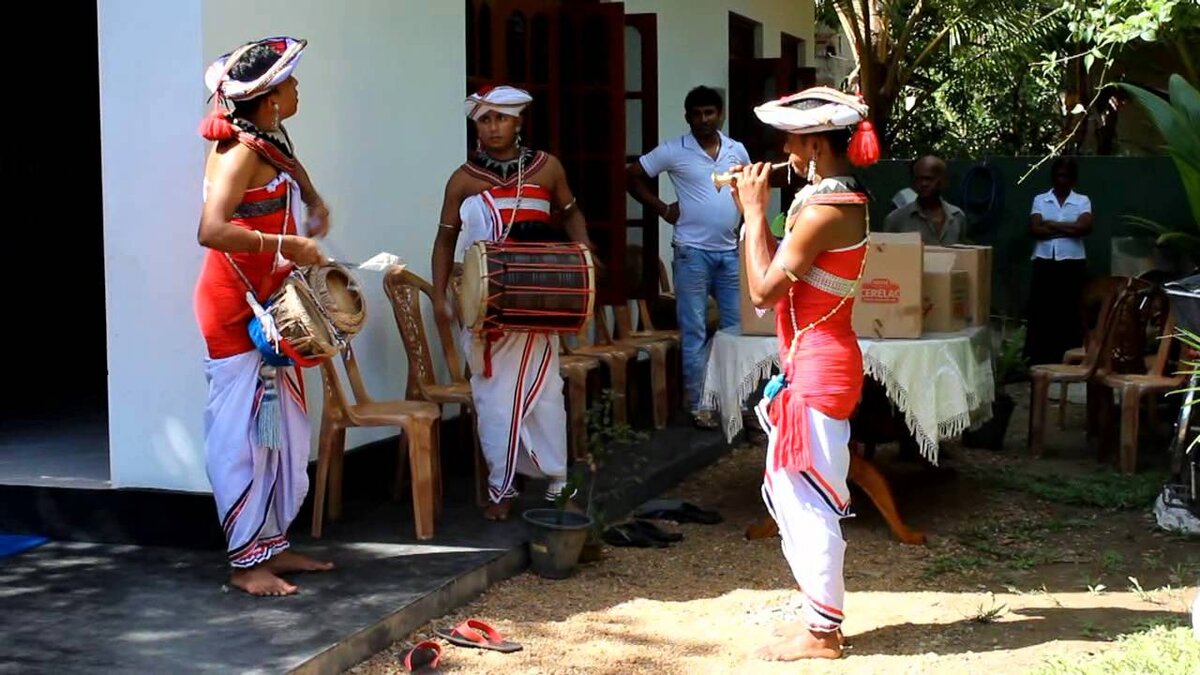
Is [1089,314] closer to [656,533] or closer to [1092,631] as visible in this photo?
[656,533]

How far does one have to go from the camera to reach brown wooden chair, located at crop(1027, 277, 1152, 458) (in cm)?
805

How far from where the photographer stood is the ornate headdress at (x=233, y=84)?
4.55m

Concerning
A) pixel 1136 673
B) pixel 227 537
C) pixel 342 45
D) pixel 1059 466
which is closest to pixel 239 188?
pixel 227 537

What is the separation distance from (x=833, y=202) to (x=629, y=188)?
3865mm

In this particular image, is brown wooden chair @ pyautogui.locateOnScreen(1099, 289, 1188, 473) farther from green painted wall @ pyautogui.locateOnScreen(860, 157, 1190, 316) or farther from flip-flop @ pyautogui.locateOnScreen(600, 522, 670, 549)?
green painted wall @ pyautogui.locateOnScreen(860, 157, 1190, 316)

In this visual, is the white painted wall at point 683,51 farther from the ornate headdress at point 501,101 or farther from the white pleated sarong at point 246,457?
the white pleated sarong at point 246,457

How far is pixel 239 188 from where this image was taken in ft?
14.9

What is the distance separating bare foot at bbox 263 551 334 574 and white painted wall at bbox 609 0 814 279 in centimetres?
499

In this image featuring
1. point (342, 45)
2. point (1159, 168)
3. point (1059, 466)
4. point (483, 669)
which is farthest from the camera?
point (1159, 168)

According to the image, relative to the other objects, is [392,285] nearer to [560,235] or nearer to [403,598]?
[560,235]

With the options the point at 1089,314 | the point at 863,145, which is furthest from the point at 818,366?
the point at 1089,314

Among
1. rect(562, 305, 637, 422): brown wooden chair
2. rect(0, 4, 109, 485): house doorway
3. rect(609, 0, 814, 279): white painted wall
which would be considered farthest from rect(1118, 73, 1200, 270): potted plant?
rect(0, 4, 109, 485): house doorway

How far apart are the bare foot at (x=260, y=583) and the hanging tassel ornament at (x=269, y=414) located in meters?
0.41

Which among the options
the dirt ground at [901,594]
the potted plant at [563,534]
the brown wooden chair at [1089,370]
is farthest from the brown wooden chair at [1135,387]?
the potted plant at [563,534]
